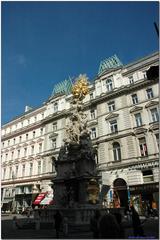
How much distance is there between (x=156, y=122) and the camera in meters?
28.6

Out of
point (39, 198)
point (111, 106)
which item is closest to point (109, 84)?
point (111, 106)

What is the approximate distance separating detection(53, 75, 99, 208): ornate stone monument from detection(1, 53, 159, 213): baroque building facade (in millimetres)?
3010

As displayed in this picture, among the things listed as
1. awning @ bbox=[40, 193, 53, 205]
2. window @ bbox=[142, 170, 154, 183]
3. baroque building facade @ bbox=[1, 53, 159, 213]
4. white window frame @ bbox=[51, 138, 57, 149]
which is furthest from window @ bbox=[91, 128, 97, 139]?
awning @ bbox=[40, 193, 53, 205]

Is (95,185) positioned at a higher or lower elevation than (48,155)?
lower

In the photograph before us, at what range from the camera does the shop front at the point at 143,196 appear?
2592cm

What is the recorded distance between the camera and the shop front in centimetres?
2592

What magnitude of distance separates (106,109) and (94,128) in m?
3.54

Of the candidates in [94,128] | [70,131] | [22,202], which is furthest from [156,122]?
[22,202]

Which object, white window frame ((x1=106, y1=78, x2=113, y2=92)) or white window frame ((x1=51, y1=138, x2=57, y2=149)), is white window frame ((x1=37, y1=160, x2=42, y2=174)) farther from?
white window frame ((x1=106, y1=78, x2=113, y2=92))

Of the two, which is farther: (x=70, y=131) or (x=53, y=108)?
(x=53, y=108)

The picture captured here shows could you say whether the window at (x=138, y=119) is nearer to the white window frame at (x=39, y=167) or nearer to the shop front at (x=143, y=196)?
the shop front at (x=143, y=196)

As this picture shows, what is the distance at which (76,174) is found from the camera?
17000 mm

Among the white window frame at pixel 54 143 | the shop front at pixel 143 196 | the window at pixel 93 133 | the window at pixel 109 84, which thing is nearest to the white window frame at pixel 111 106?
the window at pixel 109 84

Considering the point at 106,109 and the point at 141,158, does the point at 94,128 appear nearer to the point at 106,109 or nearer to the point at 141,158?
the point at 106,109
